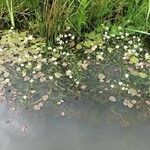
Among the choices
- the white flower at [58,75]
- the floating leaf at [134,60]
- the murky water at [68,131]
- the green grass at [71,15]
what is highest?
the green grass at [71,15]

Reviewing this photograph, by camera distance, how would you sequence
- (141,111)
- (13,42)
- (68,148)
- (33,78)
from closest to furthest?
(68,148) → (141,111) → (33,78) → (13,42)

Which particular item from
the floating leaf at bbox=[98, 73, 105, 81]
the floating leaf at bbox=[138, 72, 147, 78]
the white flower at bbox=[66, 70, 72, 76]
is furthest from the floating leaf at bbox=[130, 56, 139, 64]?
the white flower at bbox=[66, 70, 72, 76]

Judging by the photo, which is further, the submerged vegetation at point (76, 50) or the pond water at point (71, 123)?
the submerged vegetation at point (76, 50)

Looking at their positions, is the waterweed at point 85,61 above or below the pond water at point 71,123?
above

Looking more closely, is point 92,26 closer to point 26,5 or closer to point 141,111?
point 26,5

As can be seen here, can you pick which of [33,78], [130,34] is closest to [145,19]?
[130,34]

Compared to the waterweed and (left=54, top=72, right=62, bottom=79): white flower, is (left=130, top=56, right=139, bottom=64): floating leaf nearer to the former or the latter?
the waterweed

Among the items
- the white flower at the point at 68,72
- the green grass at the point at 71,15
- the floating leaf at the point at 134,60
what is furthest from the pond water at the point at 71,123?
the green grass at the point at 71,15

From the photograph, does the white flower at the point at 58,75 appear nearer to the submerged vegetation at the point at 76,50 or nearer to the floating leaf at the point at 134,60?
the submerged vegetation at the point at 76,50
